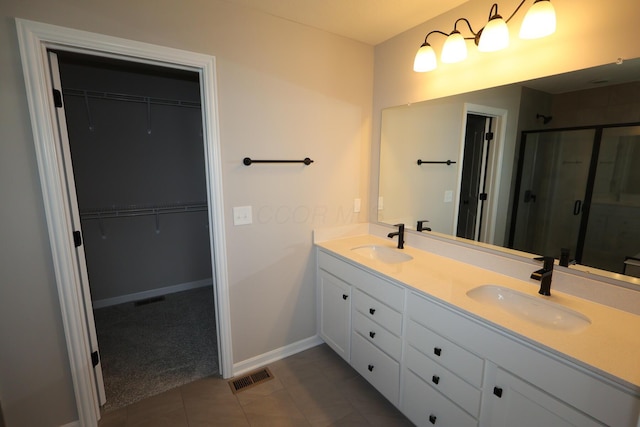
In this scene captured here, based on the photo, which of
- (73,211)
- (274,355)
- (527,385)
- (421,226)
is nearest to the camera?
(527,385)

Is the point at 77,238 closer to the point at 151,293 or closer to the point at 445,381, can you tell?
the point at 151,293

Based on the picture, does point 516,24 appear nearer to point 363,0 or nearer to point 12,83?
point 363,0

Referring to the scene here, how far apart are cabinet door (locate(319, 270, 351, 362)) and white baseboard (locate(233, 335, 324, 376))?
0.14 m

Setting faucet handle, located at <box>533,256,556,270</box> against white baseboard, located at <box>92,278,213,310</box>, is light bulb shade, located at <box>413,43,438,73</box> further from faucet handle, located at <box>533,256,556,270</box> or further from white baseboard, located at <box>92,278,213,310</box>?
white baseboard, located at <box>92,278,213,310</box>

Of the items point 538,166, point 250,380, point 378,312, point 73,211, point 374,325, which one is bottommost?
point 250,380

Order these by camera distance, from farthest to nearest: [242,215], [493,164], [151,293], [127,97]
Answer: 1. [151,293]
2. [127,97]
3. [242,215]
4. [493,164]

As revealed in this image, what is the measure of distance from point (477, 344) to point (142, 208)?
11.0 feet

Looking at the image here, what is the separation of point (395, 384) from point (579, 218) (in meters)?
1.33

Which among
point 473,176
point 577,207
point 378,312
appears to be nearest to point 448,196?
point 473,176

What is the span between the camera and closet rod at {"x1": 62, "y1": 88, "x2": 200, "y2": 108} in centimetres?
276

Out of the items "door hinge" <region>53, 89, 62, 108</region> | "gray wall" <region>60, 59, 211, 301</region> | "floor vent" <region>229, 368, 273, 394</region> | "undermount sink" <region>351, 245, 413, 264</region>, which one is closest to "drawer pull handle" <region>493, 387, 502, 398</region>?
"undermount sink" <region>351, 245, 413, 264</region>

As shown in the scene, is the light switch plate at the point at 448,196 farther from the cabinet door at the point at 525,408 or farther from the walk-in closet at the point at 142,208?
the walk-in closet at the point at 142,208

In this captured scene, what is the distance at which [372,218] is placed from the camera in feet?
8.62

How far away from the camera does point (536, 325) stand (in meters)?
1.24
